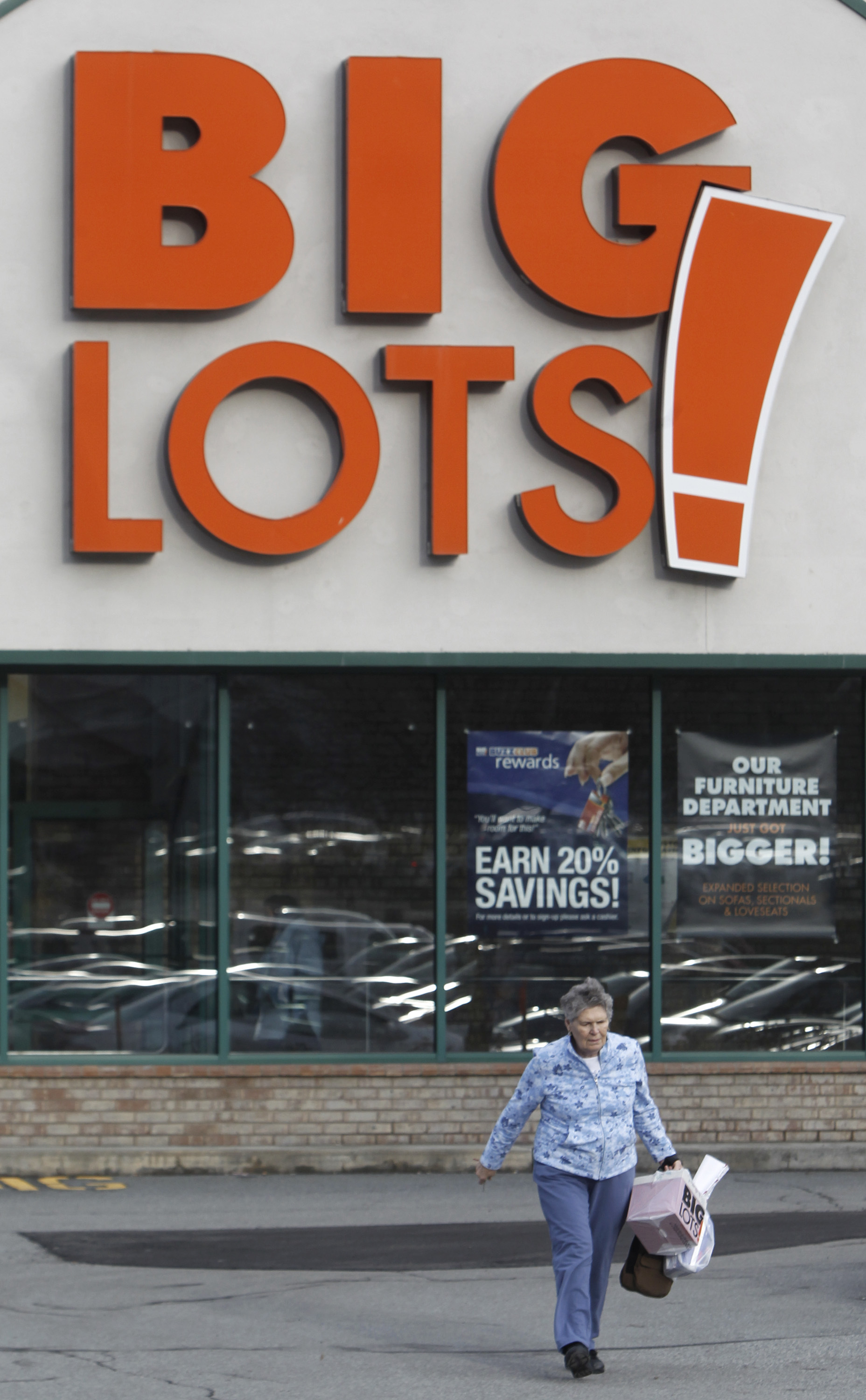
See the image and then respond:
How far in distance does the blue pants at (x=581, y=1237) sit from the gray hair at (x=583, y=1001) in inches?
27.0

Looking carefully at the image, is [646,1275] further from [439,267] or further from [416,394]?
[439,267]

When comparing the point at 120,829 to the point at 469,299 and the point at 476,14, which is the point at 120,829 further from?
the point at 476,14

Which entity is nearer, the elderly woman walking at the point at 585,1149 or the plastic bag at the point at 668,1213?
the plastic bag at the point at 668,1213

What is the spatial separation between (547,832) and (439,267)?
13.6 feet

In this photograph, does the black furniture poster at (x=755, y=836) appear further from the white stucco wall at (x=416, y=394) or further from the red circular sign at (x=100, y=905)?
the red circular sign at (x=100, y=905)

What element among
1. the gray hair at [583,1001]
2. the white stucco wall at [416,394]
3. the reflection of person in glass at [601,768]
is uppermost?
the white stucco wall at [416,394]

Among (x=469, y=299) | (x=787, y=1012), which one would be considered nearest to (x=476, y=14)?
(x=469, y=299)

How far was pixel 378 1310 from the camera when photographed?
26.9ft

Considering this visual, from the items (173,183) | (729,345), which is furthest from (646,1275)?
(173,183)

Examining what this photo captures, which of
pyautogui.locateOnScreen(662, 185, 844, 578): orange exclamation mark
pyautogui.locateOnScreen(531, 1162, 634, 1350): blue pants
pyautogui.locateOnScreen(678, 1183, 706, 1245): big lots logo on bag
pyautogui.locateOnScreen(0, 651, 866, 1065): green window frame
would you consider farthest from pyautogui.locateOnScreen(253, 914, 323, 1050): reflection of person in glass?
pyautogui.locateOnScreen(678, 1183, 706, 1245): big lots logo on bag

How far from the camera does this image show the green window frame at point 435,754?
11445 mm

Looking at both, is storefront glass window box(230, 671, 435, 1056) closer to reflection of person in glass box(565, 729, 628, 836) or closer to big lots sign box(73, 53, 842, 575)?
reflection of person in glass box(565, 729, 628, 836)

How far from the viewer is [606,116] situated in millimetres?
11672

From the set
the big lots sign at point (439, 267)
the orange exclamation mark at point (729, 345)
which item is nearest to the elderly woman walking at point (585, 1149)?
the big lots sign at point (439, 267)
